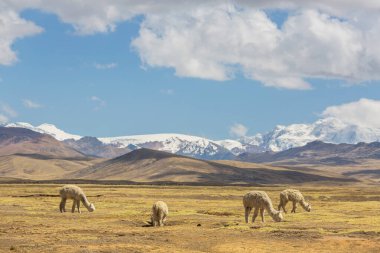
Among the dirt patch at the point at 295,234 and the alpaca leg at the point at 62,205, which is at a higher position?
the alpaca leg at the point at 62,205

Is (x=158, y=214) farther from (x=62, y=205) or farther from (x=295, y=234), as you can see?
(x=62, y=205)

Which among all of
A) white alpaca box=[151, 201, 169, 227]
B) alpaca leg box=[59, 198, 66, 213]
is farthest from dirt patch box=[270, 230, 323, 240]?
alpaca leg box=[59, 198, 66, 213]

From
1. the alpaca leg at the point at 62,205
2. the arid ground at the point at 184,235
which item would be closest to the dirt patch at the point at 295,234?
the arid ground at the point at 184,235

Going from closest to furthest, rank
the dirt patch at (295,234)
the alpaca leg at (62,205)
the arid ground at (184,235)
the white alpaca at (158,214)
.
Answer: the arid ground at (184,235)
the dirt patch at (295,234)
the white alpaca at (158,214)
the alpaca leg at (62,205)

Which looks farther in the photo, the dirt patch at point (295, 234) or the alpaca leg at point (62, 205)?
the alpaca leg at point (62, 205)

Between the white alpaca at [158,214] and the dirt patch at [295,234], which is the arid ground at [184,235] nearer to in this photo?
the dirt patch at [295,234]

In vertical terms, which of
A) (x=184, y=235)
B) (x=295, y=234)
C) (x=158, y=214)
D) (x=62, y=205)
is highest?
(x=62, y=205)

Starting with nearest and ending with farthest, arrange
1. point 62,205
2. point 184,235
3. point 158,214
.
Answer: point 184,235, point 158,214, point 62,205

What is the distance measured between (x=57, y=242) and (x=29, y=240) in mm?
2302

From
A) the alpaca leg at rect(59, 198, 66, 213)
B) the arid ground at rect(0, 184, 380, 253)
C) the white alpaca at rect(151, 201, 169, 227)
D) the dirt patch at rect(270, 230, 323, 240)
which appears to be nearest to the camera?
the arid ground at rect(0, 184, 380, 253)

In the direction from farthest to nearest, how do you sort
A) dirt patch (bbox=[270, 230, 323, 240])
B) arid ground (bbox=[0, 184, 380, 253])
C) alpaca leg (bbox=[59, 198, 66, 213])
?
alpaca leg (bbox=[59, 198, 66, 213]), dirt patch (bbox=[270, 230, 323, 240]), arid ground (bbox=[0, 184, 380, 253])

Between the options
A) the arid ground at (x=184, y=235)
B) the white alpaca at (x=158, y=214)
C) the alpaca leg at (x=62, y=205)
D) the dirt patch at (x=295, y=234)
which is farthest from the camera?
the alpaca leg at (x=62, y=205)

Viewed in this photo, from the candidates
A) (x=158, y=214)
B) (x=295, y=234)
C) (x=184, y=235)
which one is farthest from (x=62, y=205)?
(x=295, y=234)

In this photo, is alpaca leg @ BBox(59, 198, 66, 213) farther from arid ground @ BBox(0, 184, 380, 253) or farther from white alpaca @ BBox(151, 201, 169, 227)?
white alpaca @ BBox(151, 201, 169, 227)
